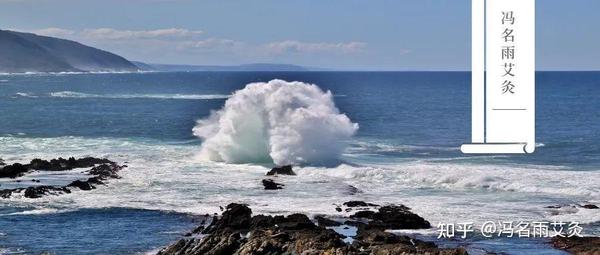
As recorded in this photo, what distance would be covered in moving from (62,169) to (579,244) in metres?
26.9

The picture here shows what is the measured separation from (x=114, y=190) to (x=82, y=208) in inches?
180

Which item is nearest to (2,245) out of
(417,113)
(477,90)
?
(477,90)

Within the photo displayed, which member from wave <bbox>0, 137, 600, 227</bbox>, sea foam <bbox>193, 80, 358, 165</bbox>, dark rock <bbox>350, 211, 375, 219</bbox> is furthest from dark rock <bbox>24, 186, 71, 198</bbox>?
sea foam <bbox>193, 80, 358, 165</bbox>

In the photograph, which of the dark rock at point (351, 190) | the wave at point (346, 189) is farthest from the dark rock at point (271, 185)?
the dark rock at point (351, 190)

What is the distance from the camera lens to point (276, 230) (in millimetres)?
24359

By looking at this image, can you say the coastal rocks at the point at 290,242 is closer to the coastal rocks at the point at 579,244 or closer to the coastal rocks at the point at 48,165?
the coastal rocks at the point at 579,244

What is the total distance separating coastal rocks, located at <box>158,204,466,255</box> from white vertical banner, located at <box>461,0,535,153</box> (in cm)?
651

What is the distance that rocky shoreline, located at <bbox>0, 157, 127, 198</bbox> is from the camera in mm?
36188

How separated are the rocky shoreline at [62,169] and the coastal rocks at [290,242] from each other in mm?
11604

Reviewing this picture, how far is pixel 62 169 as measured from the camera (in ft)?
146

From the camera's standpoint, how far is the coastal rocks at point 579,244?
2495 centimetres

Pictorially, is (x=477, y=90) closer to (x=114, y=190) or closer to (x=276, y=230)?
(x=276, y=230)
